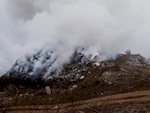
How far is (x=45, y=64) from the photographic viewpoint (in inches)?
1334

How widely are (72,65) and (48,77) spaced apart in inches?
89.6

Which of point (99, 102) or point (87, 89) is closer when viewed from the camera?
point (99, 102)

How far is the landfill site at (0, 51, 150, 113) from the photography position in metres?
22.2

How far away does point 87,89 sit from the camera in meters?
26.2

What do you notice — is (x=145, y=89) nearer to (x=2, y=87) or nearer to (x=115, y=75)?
(x=115, y=75)

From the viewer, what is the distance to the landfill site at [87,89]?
22.2 m

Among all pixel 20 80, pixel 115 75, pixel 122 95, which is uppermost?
pixel 20 80

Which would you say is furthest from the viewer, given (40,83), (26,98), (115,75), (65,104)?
(40,83)

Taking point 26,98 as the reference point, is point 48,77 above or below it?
above

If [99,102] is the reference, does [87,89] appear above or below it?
above

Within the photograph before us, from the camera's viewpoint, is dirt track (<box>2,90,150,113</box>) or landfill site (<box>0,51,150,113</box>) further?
dirt track (<box>2,90,150,113</box>)

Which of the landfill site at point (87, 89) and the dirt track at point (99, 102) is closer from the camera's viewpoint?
the landfill site at point (87, 89)

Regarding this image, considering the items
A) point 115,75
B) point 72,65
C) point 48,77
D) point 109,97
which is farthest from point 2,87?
point 109,97

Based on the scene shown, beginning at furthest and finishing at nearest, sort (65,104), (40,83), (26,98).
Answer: (40,83) < (26,98) < (65,104)
